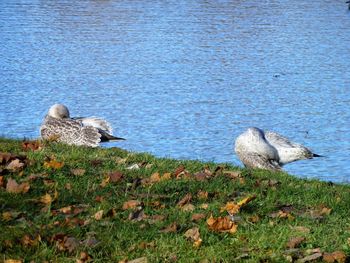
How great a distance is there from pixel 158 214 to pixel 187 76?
25.1 metres

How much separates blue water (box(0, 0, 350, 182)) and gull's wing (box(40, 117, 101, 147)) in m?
4.18

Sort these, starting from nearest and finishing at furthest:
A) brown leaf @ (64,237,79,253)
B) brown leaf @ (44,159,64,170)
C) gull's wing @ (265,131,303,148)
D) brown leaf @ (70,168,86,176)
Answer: brown leaf @ (64,237,79,253) < brown leaf @ (70,168,86,176) < brown leaf @ (44,159,64,170) < gull's wing @ (265,131,303,148)

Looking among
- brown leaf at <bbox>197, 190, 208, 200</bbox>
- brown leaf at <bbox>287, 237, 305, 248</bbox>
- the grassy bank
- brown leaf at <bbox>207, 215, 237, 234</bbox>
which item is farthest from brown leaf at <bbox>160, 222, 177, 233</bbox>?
brown leaf at <bbox>197, 190, 208, 200</bbox>

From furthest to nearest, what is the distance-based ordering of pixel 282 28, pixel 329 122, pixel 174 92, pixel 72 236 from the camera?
1. pixel 282 28
2. pixel 174 92
3. pixel 329 122
4. pixel 72 236

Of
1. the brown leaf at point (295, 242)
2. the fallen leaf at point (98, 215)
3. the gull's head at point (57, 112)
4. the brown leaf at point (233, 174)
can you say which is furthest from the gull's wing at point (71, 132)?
the brown leaf at point (295, 242)

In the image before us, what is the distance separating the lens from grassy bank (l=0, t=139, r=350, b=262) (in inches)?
266

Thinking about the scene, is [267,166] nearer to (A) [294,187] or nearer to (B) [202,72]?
(A) [294,187]

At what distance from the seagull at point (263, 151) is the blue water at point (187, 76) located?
108 inches

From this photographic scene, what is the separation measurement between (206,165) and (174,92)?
59.2ft

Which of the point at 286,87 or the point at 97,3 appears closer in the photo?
the point at 286,87

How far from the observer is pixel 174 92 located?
95.5 ft

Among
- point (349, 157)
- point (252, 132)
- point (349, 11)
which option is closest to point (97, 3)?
point (349, 11)

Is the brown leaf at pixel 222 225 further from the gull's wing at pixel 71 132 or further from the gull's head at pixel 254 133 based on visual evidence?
the gull's head at pixel 254 133

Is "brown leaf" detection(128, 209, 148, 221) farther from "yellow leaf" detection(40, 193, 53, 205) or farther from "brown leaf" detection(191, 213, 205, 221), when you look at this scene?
"yellow leaf" detection(40, 193, 53, 205)
